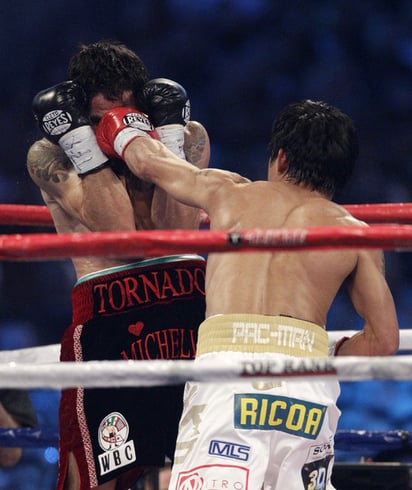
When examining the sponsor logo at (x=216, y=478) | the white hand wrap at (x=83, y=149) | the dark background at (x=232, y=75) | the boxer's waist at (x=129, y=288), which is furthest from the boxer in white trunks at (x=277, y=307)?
the dark background at (x=232, y=75)

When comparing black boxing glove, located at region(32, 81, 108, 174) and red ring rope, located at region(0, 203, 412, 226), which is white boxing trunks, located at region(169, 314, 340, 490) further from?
black boxing glove, located at region(32, 81, 108, 174)

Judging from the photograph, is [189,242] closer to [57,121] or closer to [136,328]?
[136,328]

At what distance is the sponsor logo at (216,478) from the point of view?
160cm

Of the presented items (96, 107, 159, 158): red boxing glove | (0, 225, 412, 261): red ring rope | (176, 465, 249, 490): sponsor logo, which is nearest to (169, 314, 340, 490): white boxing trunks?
(176, 465, 249, 490): sponsor logo

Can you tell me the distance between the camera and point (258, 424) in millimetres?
1637

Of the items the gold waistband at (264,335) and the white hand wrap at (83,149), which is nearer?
the gold waistband at (264,335)

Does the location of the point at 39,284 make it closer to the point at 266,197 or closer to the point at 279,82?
the point at 279,82

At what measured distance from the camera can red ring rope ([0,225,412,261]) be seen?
4.57 ft

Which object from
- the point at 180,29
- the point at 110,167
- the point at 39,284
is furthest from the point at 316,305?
the point at 180,29

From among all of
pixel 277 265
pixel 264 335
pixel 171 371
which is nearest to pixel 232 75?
pixel 277 265

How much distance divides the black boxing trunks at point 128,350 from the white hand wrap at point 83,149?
273 mm

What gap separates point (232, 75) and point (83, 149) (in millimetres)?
2574

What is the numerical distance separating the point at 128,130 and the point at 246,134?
256 centimetres

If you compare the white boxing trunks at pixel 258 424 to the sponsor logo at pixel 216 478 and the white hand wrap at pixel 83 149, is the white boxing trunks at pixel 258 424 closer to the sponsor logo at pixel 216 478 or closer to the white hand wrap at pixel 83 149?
the sponsor logo at pixel 216 478
